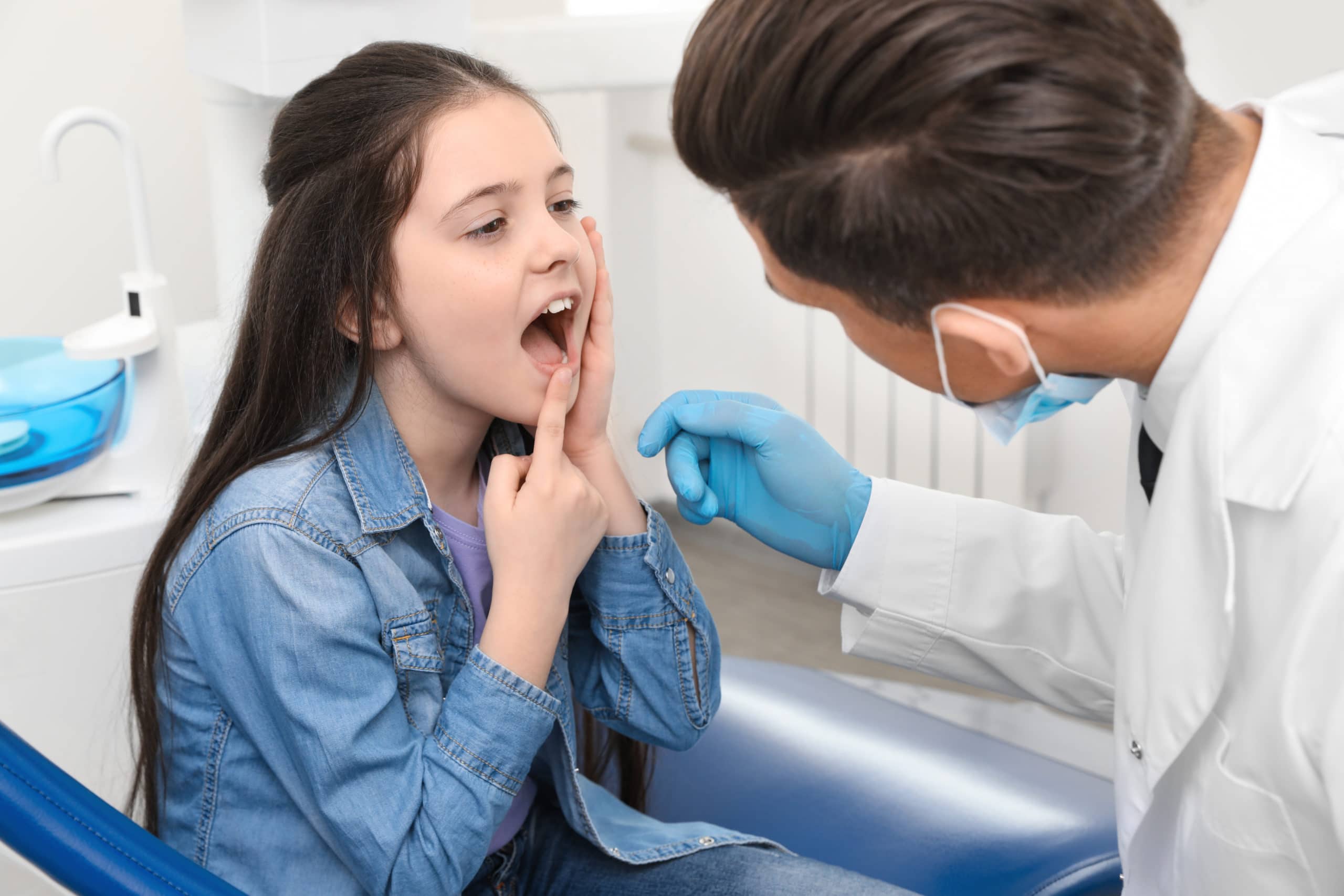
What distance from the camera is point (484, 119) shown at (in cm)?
89

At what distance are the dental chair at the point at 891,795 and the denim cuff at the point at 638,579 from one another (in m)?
0.36

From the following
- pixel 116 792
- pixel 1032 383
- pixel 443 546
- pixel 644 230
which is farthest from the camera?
pixel 644 230

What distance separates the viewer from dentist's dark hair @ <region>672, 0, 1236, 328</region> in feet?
1.97

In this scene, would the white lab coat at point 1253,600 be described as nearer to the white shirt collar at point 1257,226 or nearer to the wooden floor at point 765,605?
the white shirt collar at point 1257,226

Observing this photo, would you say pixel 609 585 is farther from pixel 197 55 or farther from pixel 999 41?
pixel 197 55

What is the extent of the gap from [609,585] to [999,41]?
0.54 meters

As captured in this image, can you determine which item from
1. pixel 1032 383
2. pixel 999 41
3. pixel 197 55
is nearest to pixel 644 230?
pixel 197 55

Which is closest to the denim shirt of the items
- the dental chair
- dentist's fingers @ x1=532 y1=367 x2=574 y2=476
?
dentist's fingers @ x1=532 y1=367 x2=574 y2=476

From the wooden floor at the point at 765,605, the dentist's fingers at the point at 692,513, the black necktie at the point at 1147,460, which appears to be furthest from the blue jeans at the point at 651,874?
the wooden floor at the point at 765,605

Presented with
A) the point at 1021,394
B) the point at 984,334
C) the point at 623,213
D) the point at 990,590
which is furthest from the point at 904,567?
the point at 623,213

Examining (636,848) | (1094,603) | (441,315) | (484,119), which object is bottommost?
(636,848)

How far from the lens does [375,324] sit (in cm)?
91

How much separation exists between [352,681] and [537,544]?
15 centimetres

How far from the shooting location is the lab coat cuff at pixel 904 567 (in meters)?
1.07
